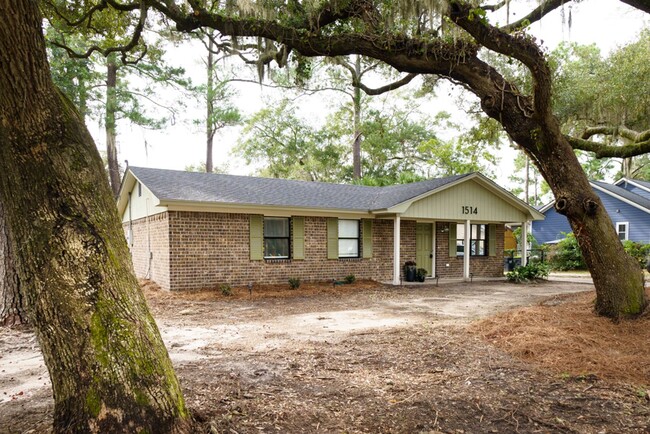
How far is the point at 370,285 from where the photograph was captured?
13633 millimetres

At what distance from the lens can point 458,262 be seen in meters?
16.5

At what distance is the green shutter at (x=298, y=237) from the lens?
12961mm

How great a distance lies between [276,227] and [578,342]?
29.6 ft

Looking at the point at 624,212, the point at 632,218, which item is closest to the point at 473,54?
the point at 632,218

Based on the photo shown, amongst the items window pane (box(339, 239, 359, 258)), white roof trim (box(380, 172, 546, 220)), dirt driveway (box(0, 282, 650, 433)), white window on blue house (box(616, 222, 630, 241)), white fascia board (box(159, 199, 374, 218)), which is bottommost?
dirt driveway (box(0, 282, 650, 433))

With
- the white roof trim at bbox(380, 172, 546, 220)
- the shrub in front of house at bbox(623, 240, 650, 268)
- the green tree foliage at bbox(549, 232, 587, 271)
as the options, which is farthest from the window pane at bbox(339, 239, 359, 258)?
the shrub in front of house at bbox(623, 240, 650, 268)

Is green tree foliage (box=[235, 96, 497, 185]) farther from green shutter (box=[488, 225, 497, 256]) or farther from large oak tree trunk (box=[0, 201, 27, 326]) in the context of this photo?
large oak tree trunk (box=[0, 201, 27, 326])

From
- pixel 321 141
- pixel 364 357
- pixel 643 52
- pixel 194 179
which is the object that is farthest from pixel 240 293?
pixel 321 141

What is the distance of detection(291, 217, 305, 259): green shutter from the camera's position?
12961 millimetres

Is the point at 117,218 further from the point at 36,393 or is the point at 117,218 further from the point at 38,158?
the point at 36,393

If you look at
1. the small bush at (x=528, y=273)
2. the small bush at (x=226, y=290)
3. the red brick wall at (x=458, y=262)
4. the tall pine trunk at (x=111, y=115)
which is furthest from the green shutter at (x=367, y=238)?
the tall pine trunk at (x=111, y=115)

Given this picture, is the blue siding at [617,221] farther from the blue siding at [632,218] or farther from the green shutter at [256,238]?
the green shutter at [256,238]

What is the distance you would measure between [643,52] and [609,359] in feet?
34.4

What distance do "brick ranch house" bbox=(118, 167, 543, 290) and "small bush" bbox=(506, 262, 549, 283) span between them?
143 centimetres
